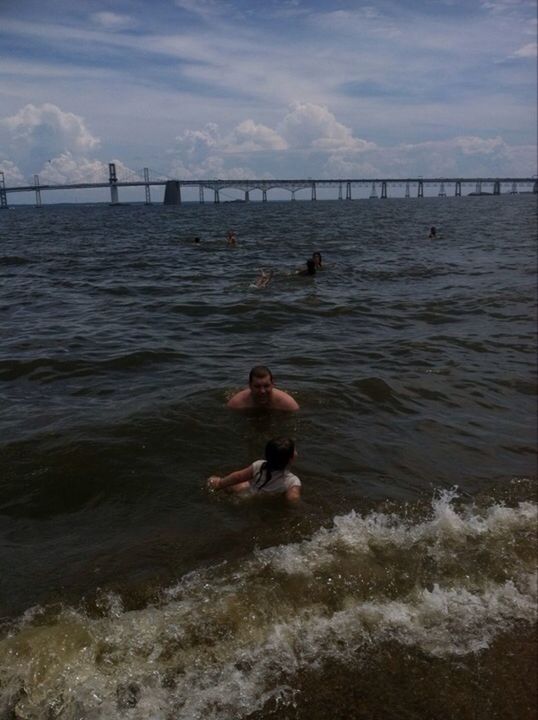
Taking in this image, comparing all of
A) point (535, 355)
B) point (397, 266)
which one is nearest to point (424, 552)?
point (535, 355)

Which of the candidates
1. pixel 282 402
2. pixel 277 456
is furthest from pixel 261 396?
pixel 277 456

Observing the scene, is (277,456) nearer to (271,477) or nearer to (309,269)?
(271,477)

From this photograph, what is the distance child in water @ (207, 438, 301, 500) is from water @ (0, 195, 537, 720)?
8.9 inches

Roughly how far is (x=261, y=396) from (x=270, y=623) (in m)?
3.66

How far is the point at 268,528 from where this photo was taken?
205 inches

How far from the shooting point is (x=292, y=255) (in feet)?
87.0

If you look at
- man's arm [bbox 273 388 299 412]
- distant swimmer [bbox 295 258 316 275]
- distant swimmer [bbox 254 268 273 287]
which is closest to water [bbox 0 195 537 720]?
man's arm [bbox 273 388 299 412]

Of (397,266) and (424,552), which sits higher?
(397,266)

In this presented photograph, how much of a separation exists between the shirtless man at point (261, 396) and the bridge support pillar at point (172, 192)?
165031 millimetres

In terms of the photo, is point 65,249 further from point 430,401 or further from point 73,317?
point 430,401

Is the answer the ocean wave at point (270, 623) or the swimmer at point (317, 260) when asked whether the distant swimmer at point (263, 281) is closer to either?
the swimmer at point (317, 260)

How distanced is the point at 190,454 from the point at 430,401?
364 centimetres

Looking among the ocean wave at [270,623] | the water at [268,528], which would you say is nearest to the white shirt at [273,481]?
the water at [268,528]

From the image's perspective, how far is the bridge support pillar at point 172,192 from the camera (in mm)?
164750
